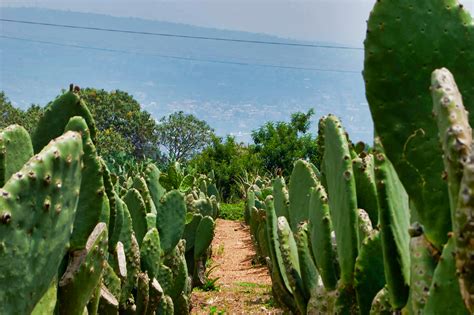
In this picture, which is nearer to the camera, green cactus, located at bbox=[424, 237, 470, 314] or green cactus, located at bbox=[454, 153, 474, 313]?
green cactus, located at bbox=[454, 153, 474, 313]

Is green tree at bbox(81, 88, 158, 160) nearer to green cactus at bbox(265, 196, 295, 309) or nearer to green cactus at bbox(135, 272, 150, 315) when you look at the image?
green cactus at bbox(265, 196, 295, 309)

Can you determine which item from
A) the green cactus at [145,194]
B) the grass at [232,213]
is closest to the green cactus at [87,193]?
the green cactus at [145,194]

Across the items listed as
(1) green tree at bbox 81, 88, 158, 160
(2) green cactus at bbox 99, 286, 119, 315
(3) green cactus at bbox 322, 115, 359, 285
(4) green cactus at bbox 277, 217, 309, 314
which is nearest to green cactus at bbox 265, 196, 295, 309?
(4) green cactus at bbox 277, 217, 309, 314

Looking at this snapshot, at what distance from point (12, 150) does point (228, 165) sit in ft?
63.5

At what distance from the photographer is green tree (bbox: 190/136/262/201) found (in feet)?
65.8

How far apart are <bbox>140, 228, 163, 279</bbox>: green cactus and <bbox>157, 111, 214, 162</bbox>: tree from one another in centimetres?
3961

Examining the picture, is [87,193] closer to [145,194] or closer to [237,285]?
[145,194]

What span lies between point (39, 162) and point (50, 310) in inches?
24.9

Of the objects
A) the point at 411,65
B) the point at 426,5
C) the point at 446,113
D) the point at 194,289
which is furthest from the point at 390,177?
the point at 194,289

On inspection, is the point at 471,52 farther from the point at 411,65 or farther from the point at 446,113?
the point at 446,113

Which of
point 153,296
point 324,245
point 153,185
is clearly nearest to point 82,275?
point 324,245

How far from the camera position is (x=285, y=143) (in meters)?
21.1

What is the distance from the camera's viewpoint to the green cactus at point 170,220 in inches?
146

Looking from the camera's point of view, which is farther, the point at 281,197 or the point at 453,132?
the point at 281,197
